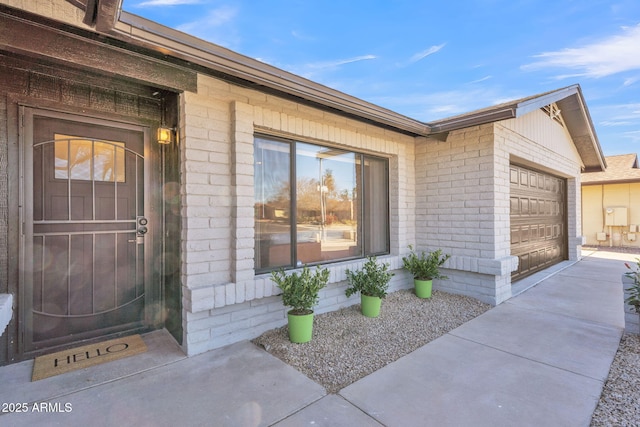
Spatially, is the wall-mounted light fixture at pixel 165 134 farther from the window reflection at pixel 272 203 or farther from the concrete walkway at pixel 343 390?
the concrete walkway at pixel 343 390

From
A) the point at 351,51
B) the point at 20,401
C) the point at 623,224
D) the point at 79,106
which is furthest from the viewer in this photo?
the point at 623,224

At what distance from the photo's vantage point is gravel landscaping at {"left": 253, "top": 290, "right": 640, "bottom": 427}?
2.18 metres

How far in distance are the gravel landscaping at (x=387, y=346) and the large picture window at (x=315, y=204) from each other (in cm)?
85

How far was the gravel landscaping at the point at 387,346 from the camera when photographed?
2.18 metres

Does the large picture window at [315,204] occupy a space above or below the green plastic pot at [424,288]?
above

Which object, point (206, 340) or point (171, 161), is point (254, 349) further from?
point (171, 161)

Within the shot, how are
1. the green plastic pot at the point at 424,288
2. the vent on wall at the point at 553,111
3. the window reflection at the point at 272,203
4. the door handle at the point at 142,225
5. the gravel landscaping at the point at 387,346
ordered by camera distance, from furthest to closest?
the vent on wall at the point at 553,111 → the green plastic pot at the point at 424,288 → the window reflection at the point at 272,203 → the door handle at the point at 142,225 → the gravel landscaping at the point at 387,346

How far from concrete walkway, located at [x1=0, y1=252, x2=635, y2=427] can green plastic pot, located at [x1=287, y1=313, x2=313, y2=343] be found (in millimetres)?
347

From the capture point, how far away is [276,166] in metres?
3.57

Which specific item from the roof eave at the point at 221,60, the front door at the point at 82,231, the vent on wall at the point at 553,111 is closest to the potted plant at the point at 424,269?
the roof eave at the point at 221,60

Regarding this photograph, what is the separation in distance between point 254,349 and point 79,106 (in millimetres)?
2871

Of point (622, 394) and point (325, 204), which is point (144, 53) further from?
point (622, 394)

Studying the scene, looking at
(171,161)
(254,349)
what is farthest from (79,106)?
(254,349)

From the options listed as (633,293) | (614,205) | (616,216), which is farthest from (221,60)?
(614,205)
